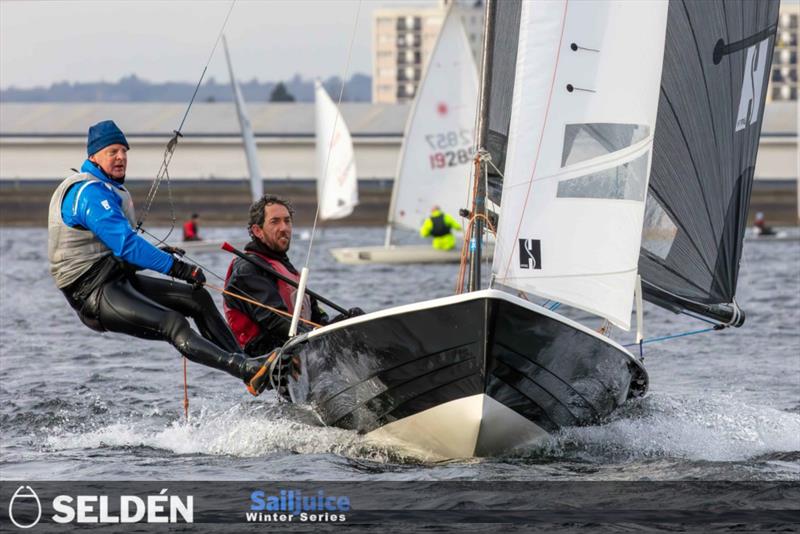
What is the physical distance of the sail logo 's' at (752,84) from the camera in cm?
815

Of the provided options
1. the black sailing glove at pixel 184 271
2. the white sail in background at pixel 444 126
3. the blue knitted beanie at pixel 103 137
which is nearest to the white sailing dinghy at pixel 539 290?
the black sailing glove at pixel 184 271

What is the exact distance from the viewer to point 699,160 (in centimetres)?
793

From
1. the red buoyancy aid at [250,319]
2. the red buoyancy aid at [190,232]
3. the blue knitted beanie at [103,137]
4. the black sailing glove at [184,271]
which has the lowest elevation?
the red buoyancy aid at [190,232]

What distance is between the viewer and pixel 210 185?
5469cm

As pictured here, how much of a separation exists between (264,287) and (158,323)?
0.61m

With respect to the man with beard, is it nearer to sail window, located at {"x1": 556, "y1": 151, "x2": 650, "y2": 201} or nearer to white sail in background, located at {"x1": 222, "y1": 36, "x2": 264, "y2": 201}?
sail window, located at {"x1": 556, "y1": 151, "x2": 650, "y2": 201}

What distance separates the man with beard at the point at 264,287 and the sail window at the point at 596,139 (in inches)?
50.7

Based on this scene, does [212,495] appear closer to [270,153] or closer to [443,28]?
[443,28]

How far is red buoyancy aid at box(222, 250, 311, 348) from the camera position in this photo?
22.6 ft

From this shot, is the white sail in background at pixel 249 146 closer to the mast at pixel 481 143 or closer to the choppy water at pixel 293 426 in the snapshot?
the choppy water at pixel 293 426

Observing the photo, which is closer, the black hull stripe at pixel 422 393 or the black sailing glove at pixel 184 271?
the black hull stripe at pixel 422 393

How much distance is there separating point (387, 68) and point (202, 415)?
121 metres

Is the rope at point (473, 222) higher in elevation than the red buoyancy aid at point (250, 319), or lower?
higher

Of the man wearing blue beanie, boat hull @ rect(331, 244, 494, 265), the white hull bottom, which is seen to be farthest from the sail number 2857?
the white hull bottom
